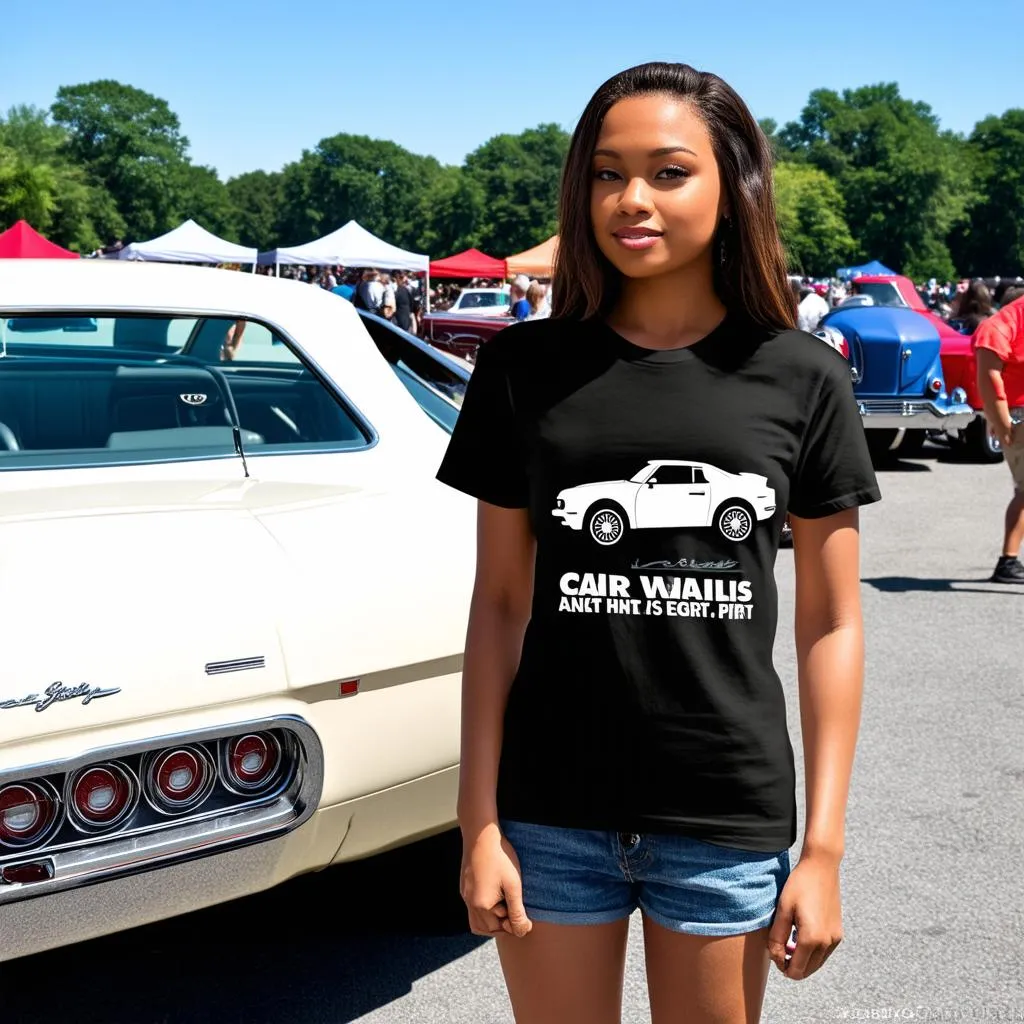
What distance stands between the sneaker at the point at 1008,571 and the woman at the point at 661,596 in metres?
6.50

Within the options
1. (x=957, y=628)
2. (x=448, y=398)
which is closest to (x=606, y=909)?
(x=448, y=398)

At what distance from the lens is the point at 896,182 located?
10138 centimetres

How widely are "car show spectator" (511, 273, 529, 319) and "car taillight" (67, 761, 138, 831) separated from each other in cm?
1354

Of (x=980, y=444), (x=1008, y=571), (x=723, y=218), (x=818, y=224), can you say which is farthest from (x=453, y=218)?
(x=723, y=218)

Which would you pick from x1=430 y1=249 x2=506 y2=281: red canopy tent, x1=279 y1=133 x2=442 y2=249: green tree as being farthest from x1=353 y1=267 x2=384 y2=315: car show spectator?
x1=279 y1=133 x2=442 y2=249: green tree

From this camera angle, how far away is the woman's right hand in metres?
1.66

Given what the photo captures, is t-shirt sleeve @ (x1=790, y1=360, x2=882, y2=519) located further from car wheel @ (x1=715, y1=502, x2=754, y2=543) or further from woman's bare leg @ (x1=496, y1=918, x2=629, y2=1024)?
woman's bare leg @ (x1=496, y1=918, x2=629, y2=1024)

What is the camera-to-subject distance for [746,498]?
1.63 m

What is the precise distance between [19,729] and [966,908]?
2.52m

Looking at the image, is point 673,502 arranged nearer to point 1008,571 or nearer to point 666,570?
point 666,570

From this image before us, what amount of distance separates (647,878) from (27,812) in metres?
1.19

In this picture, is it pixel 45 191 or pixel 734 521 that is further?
pixel 45 191

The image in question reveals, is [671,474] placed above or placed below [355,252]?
below

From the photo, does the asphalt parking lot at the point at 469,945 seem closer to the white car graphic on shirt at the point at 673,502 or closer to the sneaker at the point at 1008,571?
the white car graphic on shirt at the point at 673,502
